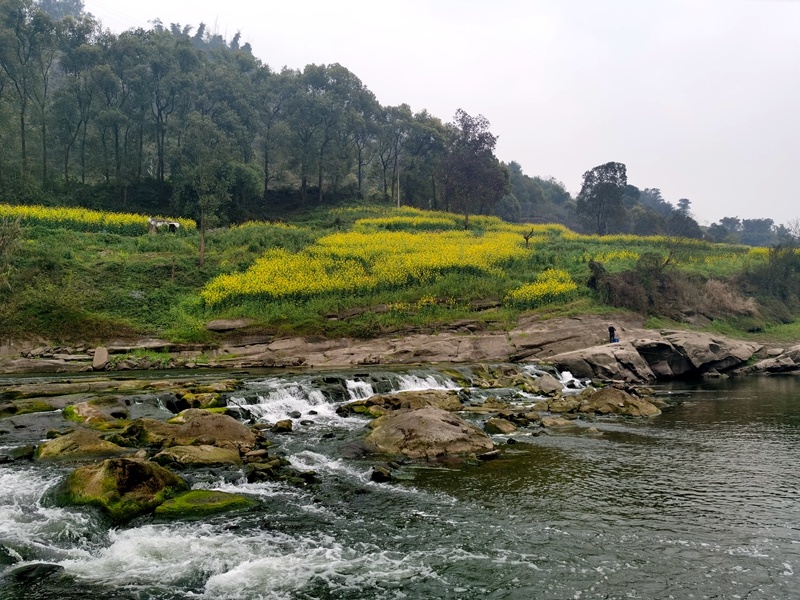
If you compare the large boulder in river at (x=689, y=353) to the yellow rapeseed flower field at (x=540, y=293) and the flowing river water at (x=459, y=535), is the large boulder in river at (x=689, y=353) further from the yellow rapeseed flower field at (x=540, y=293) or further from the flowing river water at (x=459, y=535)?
the flowing river water at (x=459, y=535)

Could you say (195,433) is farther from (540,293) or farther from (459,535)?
(540,293)

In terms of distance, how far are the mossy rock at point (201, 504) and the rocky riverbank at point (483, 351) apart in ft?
53.6

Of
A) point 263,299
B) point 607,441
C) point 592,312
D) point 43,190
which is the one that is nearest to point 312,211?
point 43,190

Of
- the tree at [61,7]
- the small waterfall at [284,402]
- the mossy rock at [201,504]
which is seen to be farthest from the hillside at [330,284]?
the tree at [61,7]

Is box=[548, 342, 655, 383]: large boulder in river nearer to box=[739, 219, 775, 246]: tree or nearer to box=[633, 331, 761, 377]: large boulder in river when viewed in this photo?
box=[633, 331, 761, 377]: large boulder in river

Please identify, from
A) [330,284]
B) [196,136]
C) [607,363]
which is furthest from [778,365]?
[196,136]

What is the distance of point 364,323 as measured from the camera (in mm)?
30328

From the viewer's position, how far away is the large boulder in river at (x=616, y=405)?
18.2m

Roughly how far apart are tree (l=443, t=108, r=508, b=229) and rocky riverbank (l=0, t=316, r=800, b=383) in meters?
28.6

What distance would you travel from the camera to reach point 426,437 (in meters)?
12.9

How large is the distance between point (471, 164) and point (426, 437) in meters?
47.1

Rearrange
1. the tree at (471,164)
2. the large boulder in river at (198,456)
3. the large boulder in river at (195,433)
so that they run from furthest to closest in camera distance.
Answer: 1. the tree at (471,164)
2. the large boulder in river at (195,433)
3. the large boulder in river at (198,456)

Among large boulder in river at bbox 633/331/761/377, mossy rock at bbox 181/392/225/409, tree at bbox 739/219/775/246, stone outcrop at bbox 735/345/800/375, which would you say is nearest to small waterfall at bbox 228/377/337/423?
mossy rock at bbox 181/392/225/409

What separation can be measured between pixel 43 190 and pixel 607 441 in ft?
163
